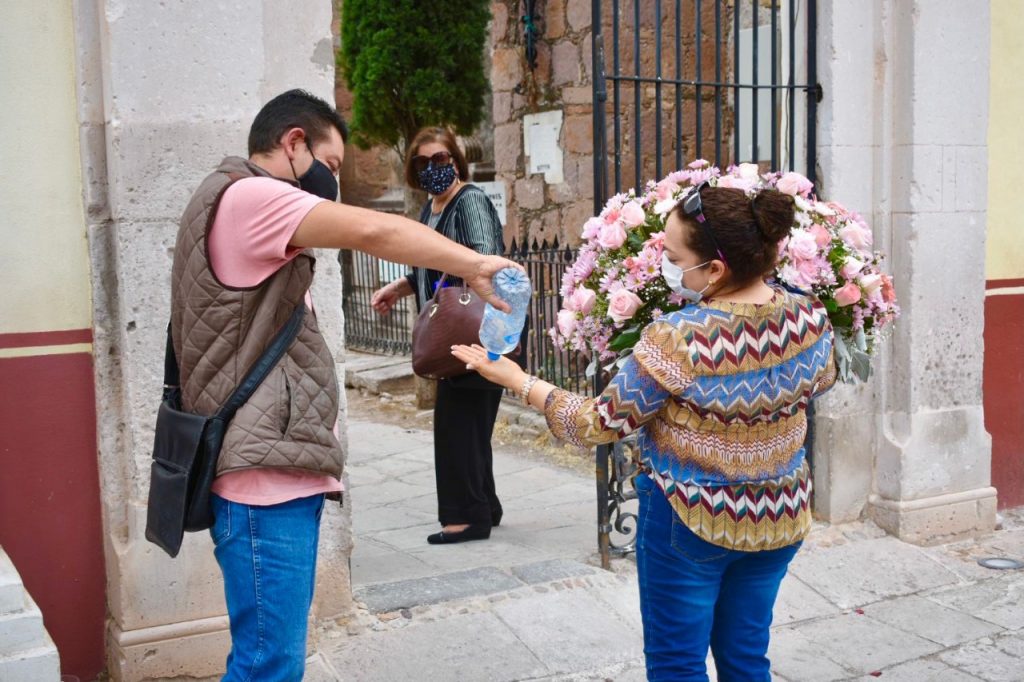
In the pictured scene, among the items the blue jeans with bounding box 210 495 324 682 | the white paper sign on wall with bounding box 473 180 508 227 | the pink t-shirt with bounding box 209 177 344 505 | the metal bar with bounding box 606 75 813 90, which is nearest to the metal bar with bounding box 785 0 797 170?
the metal bar with bounding box 606 75 813 90

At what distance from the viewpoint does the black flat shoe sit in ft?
17.4

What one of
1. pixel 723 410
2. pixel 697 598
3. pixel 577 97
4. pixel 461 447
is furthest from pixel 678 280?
pixel 577 97

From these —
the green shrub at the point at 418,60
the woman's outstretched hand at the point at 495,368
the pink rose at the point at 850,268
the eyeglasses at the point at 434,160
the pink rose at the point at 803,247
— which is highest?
the green shrub at the point at 418,60

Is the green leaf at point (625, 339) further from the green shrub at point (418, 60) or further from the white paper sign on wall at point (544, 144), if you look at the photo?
the green shrub at point (418, 60)

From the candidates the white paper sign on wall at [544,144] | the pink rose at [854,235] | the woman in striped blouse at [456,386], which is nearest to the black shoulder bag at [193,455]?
the pink rose at [854,235]

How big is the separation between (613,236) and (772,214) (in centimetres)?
57

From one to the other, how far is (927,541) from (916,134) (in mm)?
1987

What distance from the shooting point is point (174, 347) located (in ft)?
8.81

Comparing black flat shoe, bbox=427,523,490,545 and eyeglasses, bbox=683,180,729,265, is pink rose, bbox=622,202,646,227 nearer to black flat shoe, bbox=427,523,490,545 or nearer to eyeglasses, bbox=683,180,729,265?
eyeglasses, bbox=683,180,729,265

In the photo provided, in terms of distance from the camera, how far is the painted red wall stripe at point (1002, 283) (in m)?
5.81

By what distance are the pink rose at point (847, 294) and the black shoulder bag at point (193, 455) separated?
4.88 ft

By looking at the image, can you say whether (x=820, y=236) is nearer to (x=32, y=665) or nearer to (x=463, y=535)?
(x=32, y=665)

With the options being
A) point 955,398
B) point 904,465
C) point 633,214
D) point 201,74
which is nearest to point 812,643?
point 904,465

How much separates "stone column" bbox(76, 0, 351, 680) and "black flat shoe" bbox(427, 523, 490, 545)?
5.31ft
